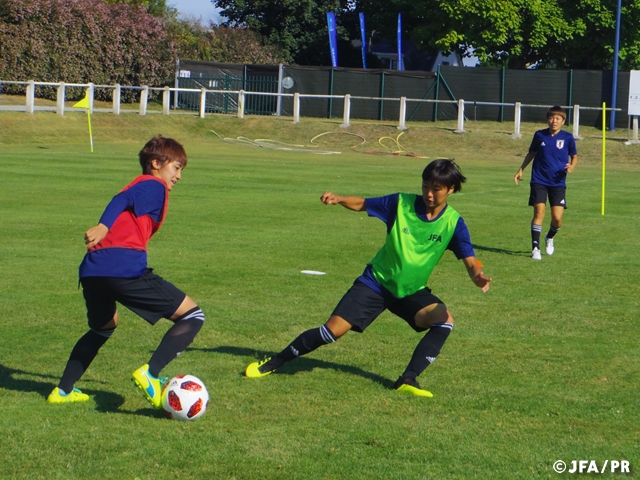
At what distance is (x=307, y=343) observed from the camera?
6469 mm

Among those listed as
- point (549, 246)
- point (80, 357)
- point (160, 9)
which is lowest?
point (80, 357)

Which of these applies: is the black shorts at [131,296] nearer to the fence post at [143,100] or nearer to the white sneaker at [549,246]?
the white sneaker at [549,246]

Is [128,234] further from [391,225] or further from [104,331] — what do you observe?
[391,225]

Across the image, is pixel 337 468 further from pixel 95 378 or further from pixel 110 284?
pixel 95 378

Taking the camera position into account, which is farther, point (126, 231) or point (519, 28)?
point (519, 28)

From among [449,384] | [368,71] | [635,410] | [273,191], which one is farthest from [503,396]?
[368,71]

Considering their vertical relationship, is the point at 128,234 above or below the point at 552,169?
below

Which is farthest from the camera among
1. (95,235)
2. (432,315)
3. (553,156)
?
(553,156)

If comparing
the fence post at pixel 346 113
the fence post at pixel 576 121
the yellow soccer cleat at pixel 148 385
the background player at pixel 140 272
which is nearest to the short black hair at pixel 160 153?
the background player at pixel 140 272

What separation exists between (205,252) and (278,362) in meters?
5.63

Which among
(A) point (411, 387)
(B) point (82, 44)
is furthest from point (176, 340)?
(B) point (82, 44)

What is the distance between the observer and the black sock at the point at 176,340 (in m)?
5.64

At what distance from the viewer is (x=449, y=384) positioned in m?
6.52

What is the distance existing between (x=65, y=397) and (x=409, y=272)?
7.61 ft
